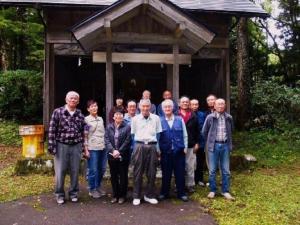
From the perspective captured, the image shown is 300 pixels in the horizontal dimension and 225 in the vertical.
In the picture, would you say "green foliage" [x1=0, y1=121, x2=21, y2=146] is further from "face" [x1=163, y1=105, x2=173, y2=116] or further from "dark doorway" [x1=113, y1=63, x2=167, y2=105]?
"face" [x1=163, y1=105, x2=173, y2=116]

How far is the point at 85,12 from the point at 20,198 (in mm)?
6119

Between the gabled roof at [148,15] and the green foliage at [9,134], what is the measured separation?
5714 millimetres

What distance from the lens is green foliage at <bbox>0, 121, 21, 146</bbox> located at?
13.1m

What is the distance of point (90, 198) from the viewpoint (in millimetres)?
7109

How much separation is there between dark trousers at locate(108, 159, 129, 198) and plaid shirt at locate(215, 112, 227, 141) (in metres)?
1.71

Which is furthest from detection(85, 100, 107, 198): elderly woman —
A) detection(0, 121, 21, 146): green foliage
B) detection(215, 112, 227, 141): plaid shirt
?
detection(0, 121, 21, 146): green foliage

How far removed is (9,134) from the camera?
13695 mm

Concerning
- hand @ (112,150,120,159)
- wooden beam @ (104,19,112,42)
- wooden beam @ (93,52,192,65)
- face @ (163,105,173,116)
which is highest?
wooden beam @ (104,19,112,42)

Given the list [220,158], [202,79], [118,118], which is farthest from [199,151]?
[202,79]

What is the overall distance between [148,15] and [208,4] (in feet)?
10.8

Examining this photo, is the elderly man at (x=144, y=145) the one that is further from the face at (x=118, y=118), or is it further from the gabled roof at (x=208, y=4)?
the gabled roof at (x=208, y=4)

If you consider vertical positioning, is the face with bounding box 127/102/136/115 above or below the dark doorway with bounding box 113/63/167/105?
below

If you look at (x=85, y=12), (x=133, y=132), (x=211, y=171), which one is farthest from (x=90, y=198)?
(x=85, y=12)

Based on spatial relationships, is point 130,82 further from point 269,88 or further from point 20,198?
point 20,198
